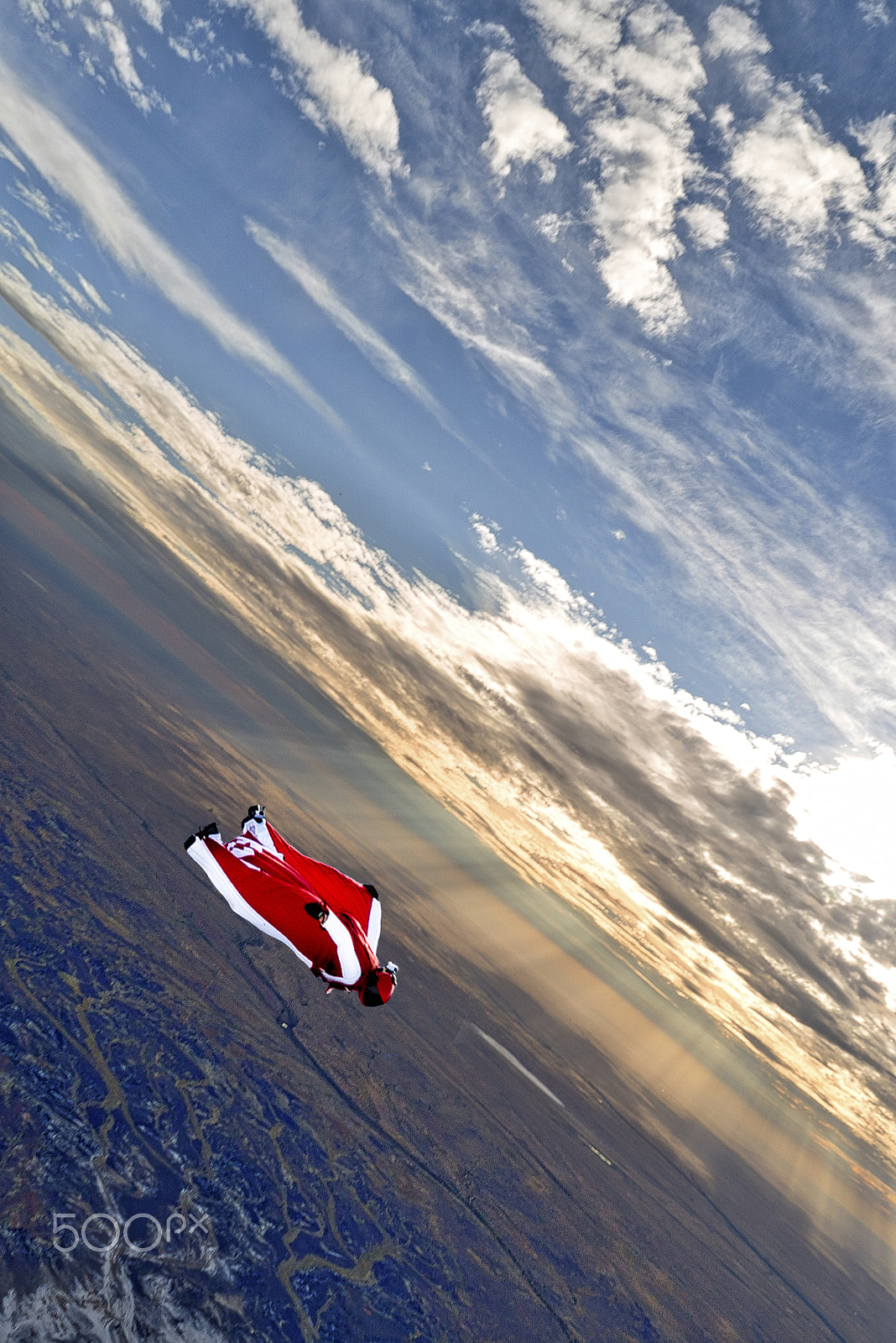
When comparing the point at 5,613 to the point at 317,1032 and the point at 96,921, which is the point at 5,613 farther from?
the point at 317,1032

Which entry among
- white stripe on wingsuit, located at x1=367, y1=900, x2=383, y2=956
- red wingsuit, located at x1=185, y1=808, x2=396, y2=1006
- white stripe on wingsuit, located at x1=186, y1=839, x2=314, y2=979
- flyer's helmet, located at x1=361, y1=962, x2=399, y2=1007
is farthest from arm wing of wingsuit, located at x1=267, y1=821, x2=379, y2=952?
flyer's helmet, located at x1=361, y1=962, x2=399, y2=1007

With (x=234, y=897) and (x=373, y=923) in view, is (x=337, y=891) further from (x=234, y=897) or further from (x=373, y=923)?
(x=234, y=897)

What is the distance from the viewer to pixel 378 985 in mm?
14688

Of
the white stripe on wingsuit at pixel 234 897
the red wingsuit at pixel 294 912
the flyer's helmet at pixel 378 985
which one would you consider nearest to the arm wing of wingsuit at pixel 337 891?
the red wingsuit at pixel 294 912

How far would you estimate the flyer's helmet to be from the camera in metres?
14.4

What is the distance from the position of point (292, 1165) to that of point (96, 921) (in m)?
28.1

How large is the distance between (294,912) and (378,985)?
313 centimetres

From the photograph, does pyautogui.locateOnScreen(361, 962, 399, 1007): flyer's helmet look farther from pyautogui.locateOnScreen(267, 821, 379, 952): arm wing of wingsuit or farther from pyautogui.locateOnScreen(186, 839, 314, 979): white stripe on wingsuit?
pyautogui.locateOnScreen(267, 821, 379, 952): arm wing of wingsuit

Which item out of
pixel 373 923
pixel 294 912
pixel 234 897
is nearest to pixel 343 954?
pixel 294 912

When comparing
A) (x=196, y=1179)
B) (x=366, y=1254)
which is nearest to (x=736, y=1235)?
(x=366, y=1254)

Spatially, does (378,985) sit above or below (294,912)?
above

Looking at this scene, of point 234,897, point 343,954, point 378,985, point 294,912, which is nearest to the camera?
point 378,985

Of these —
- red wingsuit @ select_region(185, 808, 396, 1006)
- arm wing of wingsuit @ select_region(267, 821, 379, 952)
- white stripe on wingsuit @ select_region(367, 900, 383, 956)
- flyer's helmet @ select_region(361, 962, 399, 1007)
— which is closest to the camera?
flyer's helmet @ select_region(361, 962, 399, 1007)

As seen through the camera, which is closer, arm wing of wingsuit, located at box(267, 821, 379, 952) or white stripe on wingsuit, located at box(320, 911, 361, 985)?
white stripe on wingsuit, located at box(320, 911, 361, 985)
